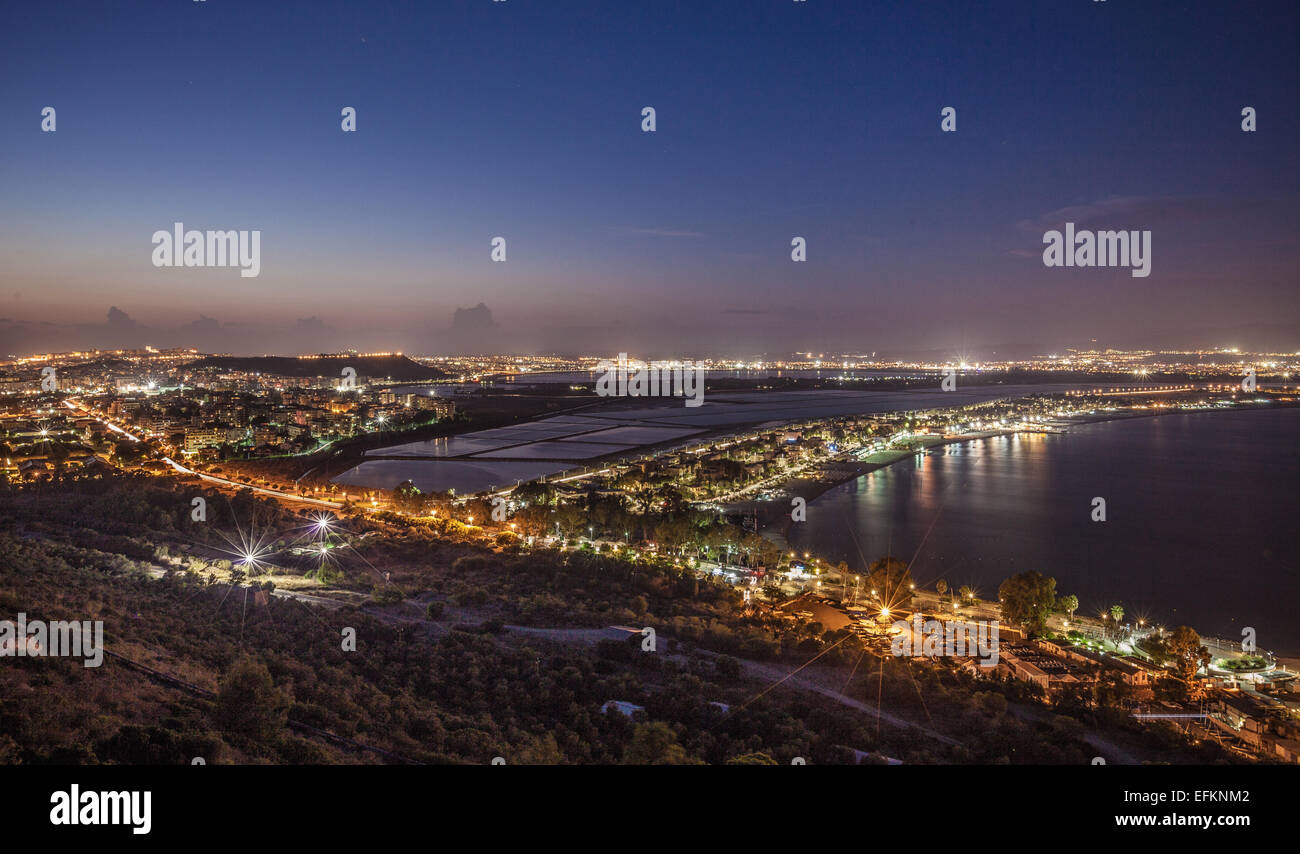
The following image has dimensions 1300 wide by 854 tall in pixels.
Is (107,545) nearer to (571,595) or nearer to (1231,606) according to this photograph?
(571,595)

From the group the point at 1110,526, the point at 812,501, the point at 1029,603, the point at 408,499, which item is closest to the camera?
the point at 1029,603

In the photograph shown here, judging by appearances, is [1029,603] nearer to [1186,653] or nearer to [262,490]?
[1186,653]


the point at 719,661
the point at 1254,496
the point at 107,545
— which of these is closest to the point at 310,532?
the point at 107,545

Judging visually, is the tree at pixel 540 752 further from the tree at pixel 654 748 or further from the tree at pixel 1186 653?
the tree at pixel 1186 653

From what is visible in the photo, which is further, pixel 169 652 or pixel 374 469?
pixel 374 469

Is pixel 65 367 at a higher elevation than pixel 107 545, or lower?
higher

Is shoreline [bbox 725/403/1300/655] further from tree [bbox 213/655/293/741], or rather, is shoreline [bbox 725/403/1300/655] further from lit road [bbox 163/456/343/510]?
tree [bbox 213/655/293/741]

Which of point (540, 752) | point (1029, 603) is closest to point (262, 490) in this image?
point (540, 752)
